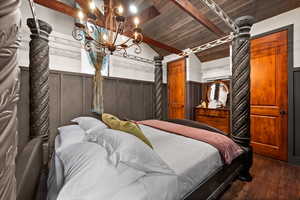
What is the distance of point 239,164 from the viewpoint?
1812mm

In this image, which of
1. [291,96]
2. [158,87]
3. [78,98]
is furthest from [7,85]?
[291,96]

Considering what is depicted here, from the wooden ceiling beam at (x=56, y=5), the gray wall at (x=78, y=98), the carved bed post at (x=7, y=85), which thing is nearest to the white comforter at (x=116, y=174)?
the carved bed post at (x=7, y=85)

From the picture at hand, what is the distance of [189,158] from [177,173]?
0.79ft

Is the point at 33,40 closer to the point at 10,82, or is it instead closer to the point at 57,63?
the point at 57,63

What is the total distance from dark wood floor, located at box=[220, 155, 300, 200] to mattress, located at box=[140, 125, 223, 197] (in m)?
0.72

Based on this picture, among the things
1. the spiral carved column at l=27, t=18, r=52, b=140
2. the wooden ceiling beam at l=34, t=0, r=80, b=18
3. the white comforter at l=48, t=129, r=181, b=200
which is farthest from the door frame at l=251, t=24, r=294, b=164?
the spiral carved column at l=27, t=18, r=52, b=140

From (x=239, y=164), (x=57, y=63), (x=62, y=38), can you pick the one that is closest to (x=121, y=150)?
(x=239, y=164)

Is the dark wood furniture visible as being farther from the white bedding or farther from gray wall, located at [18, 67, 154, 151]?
gray wall, located at [18, 67, 154, 151]

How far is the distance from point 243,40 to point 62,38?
3.42 m

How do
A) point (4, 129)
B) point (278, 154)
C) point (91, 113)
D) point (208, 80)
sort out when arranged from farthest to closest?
1. point (208, 80)
2. point (91, 113)
3. point (278, 154)
4. point (4, 129)

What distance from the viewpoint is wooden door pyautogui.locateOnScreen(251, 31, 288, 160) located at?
258 centimetres

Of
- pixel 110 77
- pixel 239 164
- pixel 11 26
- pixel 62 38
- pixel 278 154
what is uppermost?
pixel 62 38

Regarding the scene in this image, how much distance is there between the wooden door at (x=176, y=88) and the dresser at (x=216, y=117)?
1.88ft

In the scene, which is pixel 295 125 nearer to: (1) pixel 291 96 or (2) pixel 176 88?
(1) pixel 291 96
